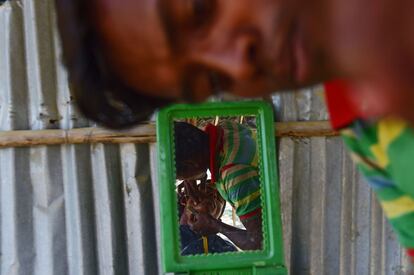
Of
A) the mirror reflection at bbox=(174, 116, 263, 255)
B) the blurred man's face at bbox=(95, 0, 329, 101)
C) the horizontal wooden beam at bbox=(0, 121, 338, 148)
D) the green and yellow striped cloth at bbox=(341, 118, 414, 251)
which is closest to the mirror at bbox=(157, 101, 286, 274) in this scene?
the mirror reflection at bbox=(174, 116, 263, 255)

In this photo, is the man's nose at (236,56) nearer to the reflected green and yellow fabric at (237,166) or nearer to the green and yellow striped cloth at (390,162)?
the green and yellow striped cloth at (390,162)

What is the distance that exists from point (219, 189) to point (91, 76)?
140 cm

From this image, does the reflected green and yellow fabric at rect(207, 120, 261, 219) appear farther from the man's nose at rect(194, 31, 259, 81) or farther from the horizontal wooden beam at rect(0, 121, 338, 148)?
the man's nose at rect(194, 31, 259, 81)

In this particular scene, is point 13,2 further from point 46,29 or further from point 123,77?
point 123,77

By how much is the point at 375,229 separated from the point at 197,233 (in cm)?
79

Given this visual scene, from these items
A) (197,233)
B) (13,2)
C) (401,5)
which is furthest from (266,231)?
(401,5)

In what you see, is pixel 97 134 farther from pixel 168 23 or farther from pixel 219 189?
pixel 168 23

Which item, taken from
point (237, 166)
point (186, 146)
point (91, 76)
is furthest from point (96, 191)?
point (91, 76)

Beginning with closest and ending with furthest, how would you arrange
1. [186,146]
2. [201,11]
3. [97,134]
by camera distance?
[201,11], [186,146], [97,134]

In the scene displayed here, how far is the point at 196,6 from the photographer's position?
0.63 meters

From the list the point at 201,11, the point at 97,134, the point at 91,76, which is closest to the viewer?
the point at 201,11

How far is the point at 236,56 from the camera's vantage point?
0.63 meters

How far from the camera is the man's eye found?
62 cm

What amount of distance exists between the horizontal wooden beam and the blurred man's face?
1528 millimetres
